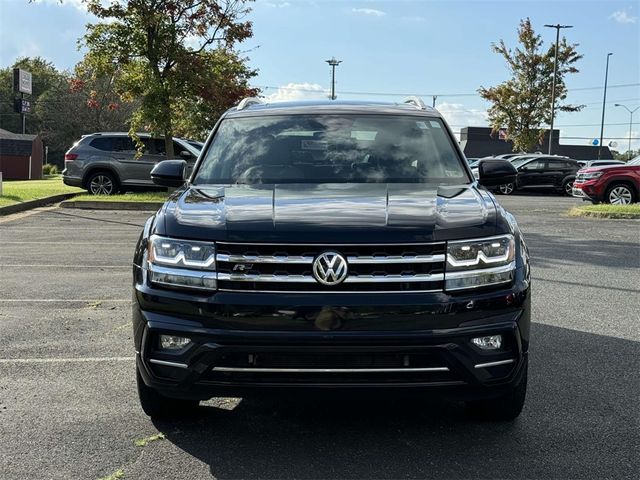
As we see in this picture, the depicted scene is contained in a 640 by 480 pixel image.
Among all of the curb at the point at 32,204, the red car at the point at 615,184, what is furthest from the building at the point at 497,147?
the curb at the point at 32,204

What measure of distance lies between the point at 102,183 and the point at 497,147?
52.3 meters

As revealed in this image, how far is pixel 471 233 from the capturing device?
3.24 metres

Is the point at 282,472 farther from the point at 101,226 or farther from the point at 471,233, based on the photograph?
the point at 101,226

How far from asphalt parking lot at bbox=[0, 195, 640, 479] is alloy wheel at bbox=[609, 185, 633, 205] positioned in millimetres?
12845

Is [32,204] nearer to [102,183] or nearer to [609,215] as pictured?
[102,183]

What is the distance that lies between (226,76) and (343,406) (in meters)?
16.5

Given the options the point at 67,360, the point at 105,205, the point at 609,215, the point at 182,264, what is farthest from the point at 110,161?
the point at 182,264

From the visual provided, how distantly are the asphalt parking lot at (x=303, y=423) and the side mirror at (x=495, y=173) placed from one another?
1.33 m

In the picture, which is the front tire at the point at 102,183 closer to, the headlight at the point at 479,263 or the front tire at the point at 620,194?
the front tire at the point at 620,194

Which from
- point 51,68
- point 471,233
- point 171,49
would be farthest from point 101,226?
point 51,68

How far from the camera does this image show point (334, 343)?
305 cm

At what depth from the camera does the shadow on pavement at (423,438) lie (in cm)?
323

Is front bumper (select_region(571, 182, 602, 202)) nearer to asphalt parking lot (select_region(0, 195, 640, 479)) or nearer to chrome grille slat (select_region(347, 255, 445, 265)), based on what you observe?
asphalt parking lot (select_region(0, 195, 640, 479))

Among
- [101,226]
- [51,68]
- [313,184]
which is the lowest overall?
[101,226]
